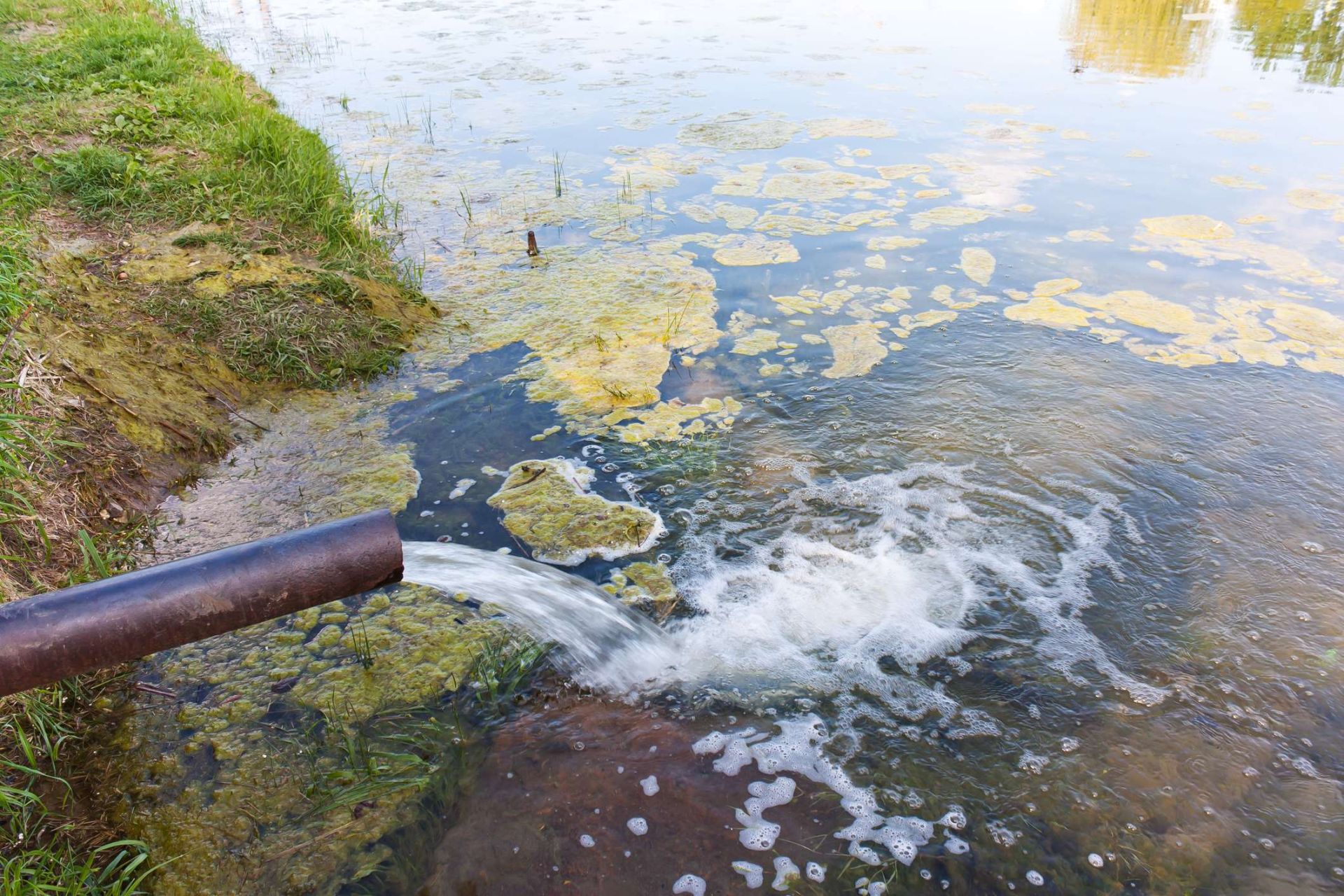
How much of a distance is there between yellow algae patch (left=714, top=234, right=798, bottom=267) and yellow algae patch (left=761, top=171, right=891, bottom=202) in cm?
80

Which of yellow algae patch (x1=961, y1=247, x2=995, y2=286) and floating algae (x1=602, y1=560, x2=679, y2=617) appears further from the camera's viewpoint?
yellow algae patch (x1=961, y1=247, x2=995, y2=286)

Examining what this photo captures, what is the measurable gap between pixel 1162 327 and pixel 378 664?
4388mm

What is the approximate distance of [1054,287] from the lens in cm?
489

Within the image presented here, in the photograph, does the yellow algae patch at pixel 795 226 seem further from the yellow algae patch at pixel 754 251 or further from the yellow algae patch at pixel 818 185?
the yellow algae patch at pixel 818 185

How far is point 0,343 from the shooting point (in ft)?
8.79

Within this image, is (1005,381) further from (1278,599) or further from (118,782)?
(118,782)

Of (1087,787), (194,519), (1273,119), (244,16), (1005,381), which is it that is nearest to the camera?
(1087,787)

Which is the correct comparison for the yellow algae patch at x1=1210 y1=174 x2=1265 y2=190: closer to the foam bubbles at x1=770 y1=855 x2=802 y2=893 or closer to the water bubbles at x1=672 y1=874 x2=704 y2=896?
the foam bubbles at x1=770 y1=855 x2=802 y2=893

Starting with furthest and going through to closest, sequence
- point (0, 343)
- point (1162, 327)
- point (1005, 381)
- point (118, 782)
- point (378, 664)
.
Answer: point (1162, 327), point (1005, 381), point (0, 343), point (378, 664), point (118, 782)

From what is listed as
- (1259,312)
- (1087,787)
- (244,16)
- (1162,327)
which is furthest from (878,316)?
(244,16)

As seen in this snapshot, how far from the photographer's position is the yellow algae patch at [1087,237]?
540cm

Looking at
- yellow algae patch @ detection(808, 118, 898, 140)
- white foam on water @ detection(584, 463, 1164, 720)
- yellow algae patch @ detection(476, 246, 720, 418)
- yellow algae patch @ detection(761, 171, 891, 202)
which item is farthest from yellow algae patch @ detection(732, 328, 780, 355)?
yellow algae patch @ detection(808, 118, 898, 140)

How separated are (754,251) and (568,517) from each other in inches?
111

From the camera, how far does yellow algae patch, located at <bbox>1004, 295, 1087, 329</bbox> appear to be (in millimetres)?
4555
